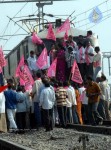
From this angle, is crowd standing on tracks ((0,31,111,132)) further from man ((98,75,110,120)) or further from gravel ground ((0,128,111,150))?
Answer: gravel ground ((0,128,111,150))

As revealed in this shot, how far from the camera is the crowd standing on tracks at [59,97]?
1564cm

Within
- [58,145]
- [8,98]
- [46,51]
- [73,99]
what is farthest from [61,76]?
[58,145]

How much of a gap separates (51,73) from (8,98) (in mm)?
2858

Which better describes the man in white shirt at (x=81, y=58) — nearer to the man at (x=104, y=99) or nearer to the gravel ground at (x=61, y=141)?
the man at (x=104, y=99)

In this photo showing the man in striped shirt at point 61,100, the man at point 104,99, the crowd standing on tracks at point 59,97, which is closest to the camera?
the crowd standing on tracks at point 59,97

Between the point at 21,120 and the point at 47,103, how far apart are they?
216 cm

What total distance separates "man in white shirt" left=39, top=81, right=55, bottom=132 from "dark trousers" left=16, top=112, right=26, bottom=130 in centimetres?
158

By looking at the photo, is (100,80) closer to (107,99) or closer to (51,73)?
(107,99)

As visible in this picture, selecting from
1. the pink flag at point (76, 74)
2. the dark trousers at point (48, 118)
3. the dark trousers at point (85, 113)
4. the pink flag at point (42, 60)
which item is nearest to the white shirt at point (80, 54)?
the pink flag at point (76, 74)

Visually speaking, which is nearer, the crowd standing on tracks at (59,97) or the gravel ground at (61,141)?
the gravel ground at (61,141)

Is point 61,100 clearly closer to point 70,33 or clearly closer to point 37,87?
point 37,87

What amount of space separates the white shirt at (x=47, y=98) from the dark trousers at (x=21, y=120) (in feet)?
5.51

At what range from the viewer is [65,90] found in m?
16.1

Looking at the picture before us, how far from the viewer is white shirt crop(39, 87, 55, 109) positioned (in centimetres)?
1511
